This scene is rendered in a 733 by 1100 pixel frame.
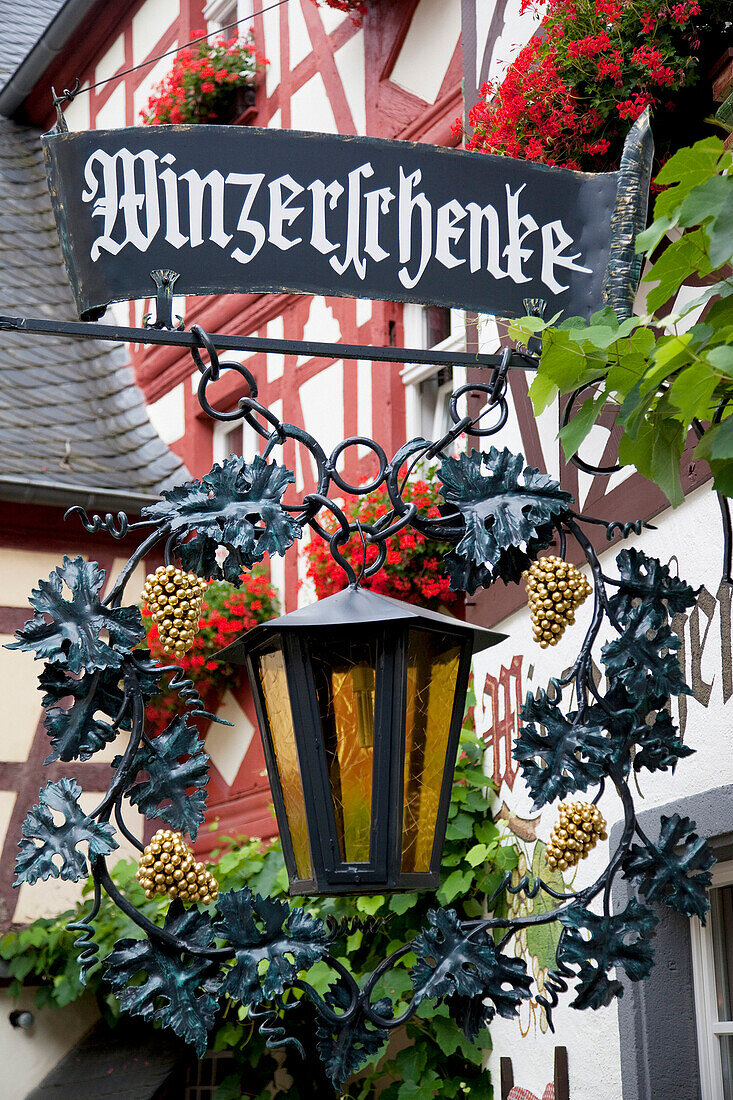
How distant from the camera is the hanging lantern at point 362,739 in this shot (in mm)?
2230

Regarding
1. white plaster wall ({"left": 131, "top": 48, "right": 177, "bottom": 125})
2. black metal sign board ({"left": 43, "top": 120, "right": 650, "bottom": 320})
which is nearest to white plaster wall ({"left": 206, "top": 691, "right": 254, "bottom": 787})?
white plaster wall ({"left": 131, "top": 48, "right": 177, "bottom": 125})

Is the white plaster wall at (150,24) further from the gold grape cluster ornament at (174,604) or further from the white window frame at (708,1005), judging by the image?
the gold grape cluster ornament at (174,604)

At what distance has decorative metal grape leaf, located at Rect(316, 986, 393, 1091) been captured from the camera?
224 cm

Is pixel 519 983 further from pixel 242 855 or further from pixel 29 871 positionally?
pixel 242 855

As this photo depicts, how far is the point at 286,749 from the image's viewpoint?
235cm

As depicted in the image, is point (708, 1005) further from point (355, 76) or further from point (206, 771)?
point (355, 76)

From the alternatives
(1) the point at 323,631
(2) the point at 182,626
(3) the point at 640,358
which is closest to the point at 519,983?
(1) the point at 323,631

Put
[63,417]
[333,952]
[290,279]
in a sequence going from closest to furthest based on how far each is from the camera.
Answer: [290,279]
[333,952]
[63,417]

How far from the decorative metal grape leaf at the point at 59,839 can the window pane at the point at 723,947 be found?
2.04 meters

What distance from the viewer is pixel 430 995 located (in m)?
2.17

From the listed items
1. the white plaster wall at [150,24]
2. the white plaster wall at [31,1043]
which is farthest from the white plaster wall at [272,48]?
the white plaster wall at [31,1043]

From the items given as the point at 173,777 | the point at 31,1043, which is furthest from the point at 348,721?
the point at 31,1043

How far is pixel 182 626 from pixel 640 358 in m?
0.86

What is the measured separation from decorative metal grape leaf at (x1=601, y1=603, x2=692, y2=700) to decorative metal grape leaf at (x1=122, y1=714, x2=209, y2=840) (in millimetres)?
712
